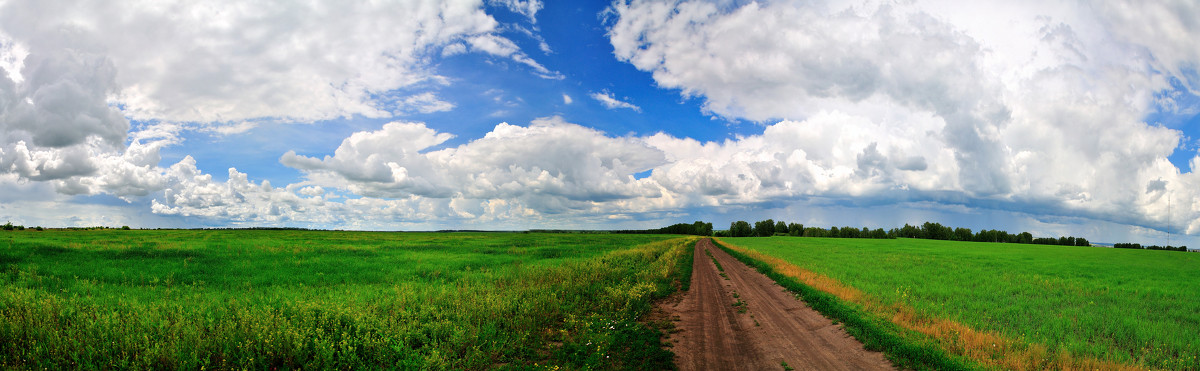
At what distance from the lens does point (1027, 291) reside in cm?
2059

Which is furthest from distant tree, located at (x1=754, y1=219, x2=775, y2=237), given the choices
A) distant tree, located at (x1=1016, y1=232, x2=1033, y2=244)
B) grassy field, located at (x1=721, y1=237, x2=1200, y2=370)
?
grassy field, located at (x1=721, y1=237, x2=1200, y2=370)

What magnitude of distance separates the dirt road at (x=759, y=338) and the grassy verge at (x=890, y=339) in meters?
0.31

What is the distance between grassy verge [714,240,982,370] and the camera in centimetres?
913

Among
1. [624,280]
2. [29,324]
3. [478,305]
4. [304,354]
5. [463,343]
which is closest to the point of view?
[304,354]

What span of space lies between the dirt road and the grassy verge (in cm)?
31

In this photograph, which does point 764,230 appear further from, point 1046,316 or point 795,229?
point 1046,316

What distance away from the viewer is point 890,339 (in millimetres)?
10539

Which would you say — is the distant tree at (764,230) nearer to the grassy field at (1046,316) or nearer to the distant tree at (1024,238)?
the distant tree at (1024,238)

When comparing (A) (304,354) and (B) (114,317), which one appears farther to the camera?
(B) (114,317)

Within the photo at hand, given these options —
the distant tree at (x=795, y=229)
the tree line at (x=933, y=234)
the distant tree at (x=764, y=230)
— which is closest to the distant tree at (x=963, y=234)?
the tree line at (x=933, y=234)

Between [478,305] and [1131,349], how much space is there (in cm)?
1772

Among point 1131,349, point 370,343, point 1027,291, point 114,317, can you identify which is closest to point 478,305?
point 370,343

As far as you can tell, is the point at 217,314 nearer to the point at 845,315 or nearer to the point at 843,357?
the point at 843,357

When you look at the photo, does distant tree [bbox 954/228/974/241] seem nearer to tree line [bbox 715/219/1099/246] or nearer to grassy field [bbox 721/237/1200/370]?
tree line [bbox 715/219/1099/246]
